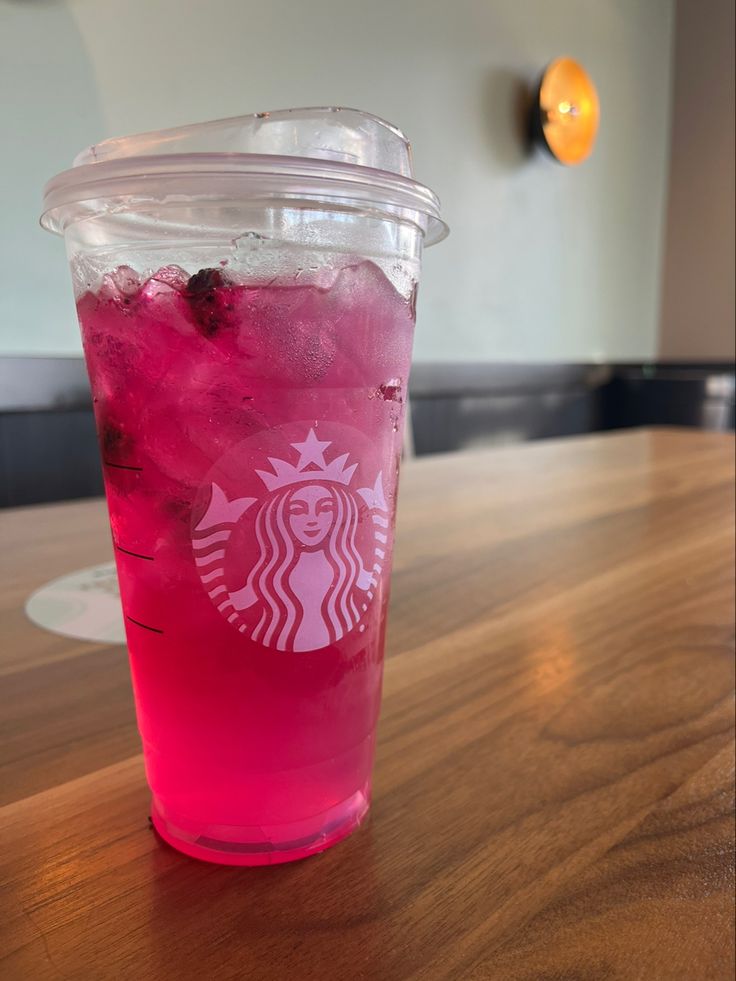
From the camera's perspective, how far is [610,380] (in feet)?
11.8

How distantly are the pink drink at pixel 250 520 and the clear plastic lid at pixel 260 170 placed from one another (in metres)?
0.03

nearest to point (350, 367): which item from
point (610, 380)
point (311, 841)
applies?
point (311, 841)

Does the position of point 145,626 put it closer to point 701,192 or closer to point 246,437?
point 246,437

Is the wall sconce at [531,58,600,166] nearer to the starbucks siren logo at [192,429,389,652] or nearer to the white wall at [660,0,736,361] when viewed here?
the white wall at [660,0,736,361]

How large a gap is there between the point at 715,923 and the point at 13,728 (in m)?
0.35

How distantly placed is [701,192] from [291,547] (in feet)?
13.2

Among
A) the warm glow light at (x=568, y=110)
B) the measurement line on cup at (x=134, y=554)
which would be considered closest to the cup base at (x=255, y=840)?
the measurement line on cup at (x=134, y=554)

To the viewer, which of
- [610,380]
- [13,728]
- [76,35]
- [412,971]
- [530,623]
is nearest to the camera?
[412,971]

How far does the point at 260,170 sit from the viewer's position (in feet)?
0.87

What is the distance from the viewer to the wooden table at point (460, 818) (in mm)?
262

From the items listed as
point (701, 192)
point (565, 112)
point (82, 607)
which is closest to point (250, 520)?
point (82, 607)

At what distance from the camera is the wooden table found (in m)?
0.26

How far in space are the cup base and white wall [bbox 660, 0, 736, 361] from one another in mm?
3799

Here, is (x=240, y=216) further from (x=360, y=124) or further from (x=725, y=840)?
(x=725, y=840)
